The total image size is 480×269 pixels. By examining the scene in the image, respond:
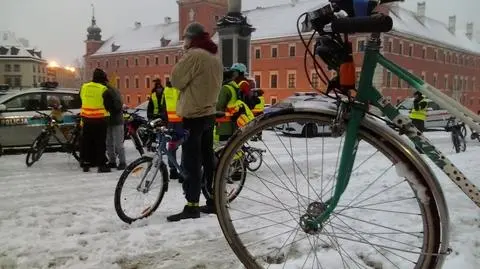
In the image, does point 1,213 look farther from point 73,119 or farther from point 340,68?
point 73,119

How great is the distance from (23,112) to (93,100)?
3.85 metres

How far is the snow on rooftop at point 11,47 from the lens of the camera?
3716 inches

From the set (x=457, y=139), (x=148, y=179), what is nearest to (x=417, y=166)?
(x=148, y=179)

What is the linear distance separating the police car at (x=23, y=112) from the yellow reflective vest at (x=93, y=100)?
2710mm

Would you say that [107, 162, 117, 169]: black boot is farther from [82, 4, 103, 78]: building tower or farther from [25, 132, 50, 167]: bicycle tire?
[82, 4, 103, 78]: building tower

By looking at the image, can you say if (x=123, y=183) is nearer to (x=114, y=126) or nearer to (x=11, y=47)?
(x=114, y=126)

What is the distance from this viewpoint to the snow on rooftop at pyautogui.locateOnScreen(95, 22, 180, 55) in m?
78.9

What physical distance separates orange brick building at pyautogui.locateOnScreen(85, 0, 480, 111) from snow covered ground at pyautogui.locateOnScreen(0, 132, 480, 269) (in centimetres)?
4684

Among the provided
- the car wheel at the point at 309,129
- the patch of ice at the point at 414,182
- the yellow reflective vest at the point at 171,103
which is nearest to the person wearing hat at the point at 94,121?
the yellow reflective vest at the point at 171,103

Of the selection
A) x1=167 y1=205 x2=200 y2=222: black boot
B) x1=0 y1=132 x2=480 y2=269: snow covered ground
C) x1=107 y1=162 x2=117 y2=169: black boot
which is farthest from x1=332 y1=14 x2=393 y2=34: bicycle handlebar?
x1=107 y1=162 x2=117 y2=169: black boot

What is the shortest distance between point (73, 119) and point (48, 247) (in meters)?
7.35

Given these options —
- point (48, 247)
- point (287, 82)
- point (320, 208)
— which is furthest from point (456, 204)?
point (287, 82)

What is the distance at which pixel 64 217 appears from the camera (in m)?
5.28

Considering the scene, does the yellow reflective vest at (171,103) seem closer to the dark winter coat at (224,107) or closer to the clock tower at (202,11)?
the dark winter coat at (224,107)
